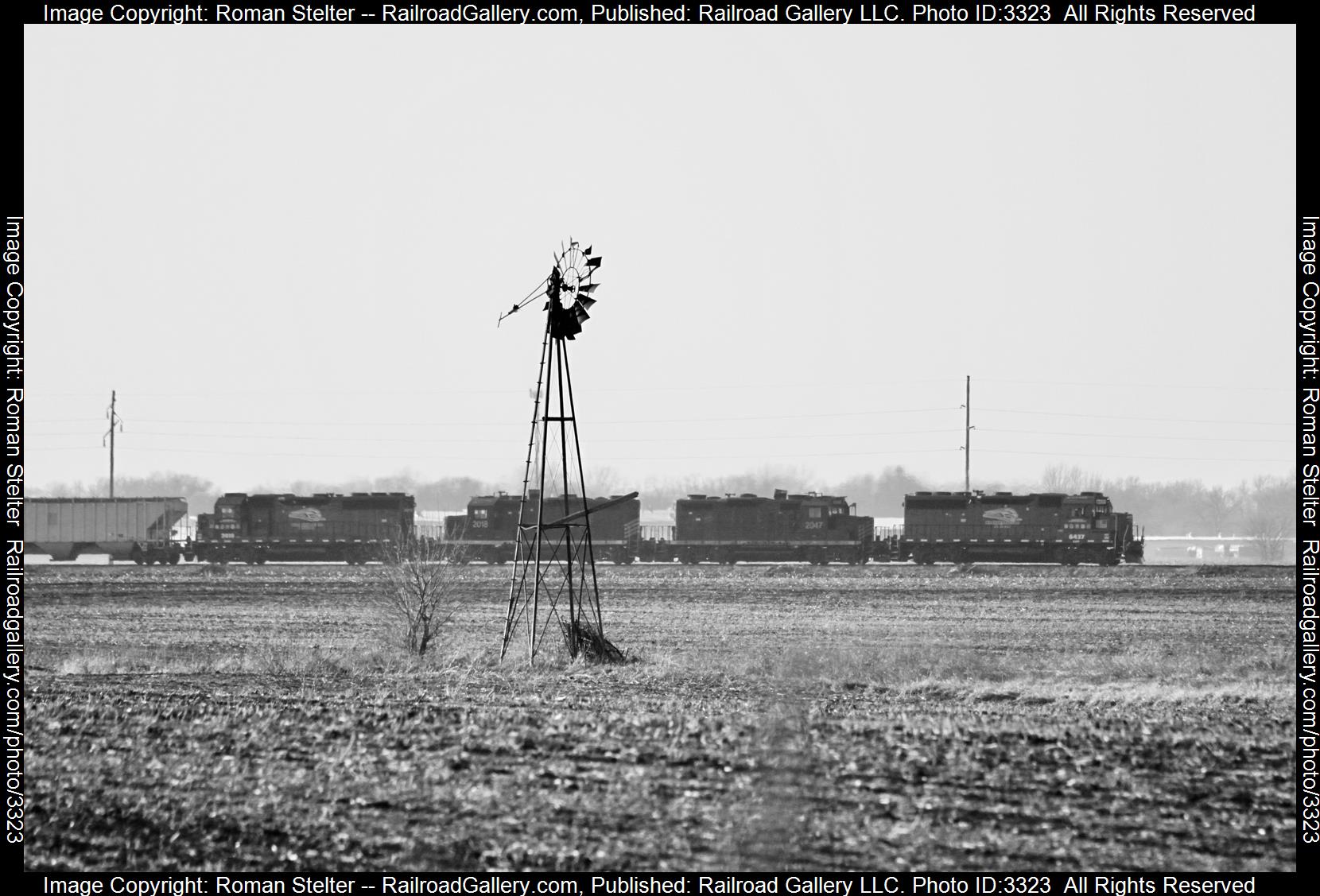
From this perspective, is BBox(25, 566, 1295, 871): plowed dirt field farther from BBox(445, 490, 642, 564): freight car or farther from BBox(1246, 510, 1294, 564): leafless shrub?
BBox(1246, 510, 1294, 564): leafless shrub

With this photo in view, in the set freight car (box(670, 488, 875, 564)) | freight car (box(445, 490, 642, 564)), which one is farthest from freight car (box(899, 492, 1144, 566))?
freight car (box(445, 490, 642, 564))

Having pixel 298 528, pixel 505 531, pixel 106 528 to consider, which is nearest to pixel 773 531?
pixel 505 531

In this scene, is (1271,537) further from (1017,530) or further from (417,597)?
(417,597)

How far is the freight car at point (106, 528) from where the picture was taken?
56.8m

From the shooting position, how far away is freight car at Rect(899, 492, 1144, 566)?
52250 mm

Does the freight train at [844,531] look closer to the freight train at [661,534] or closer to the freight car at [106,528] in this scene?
the freight train at [661,534]

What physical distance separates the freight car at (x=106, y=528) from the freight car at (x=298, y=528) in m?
1.87

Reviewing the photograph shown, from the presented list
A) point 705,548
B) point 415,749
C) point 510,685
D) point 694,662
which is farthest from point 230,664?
point 705,548

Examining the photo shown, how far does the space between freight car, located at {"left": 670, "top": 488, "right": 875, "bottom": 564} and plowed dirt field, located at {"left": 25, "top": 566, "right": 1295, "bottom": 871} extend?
28879 mm

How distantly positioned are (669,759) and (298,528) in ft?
156

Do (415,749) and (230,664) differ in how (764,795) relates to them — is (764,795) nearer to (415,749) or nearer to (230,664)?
(415,749)
